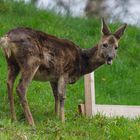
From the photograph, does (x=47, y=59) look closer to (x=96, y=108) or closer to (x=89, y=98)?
(x=89, y=98)

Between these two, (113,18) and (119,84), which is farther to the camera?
(113,18)

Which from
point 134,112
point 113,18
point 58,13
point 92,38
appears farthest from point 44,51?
point 113,18

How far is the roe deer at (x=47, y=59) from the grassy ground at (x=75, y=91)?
0.48 m

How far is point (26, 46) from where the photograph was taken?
456 inches

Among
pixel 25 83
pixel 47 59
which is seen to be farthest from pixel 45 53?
pixel 25 83

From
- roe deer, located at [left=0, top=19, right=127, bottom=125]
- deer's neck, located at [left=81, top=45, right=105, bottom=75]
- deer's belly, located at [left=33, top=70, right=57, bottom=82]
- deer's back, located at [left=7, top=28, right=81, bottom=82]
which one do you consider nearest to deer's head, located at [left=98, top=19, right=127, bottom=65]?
roe deer, located at [left=0, top=19, right=127, bottom=125]

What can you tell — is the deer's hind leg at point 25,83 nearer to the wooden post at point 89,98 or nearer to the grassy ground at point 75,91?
the grassy ground at point 75,91

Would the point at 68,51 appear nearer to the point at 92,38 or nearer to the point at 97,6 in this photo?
the point at 92,38

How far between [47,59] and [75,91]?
3.52m

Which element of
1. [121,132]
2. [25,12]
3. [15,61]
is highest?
[25,12]

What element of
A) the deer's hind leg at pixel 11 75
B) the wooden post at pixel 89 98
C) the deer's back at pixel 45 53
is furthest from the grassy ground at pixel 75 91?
the deer's back at pixel 45 53

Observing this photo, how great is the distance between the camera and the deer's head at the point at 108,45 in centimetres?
1250

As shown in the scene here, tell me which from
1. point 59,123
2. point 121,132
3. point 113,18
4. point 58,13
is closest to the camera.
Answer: point 121,132

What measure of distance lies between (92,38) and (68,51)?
23.6ft
